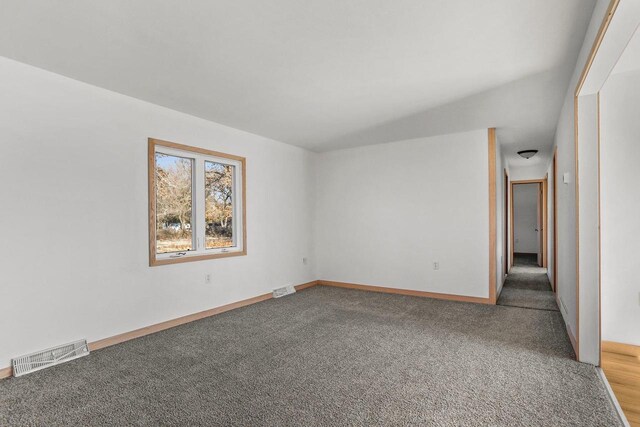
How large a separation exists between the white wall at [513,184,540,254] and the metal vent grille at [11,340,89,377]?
11.1m

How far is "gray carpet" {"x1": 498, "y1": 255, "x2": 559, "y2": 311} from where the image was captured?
4.44m

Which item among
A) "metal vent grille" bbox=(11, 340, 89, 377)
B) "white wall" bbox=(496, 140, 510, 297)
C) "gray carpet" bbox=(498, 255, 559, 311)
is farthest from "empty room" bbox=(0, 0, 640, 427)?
"white wall" bbox=(496, 140, 510, 297)

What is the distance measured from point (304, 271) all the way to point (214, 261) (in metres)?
1.90

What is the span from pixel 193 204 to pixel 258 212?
3.35ft

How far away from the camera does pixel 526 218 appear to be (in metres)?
10.7

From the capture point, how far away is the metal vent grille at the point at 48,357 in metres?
2.55

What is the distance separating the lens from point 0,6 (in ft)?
6.40

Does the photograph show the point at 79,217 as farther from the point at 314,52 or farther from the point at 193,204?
the point at 314,52

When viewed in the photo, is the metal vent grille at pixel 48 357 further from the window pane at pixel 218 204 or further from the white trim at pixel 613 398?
the white trim at pixel 613 398

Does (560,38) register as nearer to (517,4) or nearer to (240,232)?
(517,4)

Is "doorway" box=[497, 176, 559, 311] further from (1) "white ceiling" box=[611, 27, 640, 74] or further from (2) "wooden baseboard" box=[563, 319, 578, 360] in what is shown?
(1) "white ceiling" box=[611, 27, 640, 74]

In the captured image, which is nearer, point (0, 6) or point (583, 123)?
point (0, 6)

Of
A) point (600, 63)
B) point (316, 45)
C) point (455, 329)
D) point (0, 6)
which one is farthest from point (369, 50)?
point (455, 329)

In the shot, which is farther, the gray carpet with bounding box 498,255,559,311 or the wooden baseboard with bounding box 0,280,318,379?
the gray carpet with bounding box 498,255,559,311
